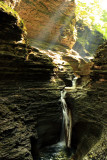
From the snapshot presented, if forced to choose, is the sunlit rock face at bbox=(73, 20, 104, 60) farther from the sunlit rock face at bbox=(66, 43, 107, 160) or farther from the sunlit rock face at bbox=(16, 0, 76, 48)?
the sunlit rock face at bbox=(66, 43, 107, 160)

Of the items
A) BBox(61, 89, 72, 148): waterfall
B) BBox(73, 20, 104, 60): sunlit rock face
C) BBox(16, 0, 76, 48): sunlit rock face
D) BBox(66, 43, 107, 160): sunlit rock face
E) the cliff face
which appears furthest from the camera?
BBox(73, 20, 104, 60): sunlit rock face

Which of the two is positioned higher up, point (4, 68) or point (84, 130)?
point (4, 68)

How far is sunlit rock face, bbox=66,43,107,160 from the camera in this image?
5066mm

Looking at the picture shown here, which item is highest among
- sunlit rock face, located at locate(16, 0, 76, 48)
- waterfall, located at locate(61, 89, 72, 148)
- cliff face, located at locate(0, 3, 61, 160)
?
sunlit rock face, located at locate(16, 0, 76, 48)

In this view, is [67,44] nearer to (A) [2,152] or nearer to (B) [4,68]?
(B) [4,68]

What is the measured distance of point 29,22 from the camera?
1744 cm

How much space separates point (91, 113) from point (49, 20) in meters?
17.2

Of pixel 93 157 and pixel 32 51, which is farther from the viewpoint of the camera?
pixel 32 51

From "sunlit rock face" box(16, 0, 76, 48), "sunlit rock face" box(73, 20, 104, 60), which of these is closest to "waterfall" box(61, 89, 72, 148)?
"sunlit rock face" box(16, 0, 76, 48)

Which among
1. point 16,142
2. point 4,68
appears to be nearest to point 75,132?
point 16,142

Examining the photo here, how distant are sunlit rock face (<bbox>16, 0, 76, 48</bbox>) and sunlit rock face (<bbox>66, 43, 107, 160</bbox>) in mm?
12997

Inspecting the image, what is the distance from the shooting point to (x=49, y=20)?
17.8 metres

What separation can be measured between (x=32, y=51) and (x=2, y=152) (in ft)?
20.1

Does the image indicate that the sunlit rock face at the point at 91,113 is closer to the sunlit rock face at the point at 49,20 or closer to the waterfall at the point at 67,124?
the waterfall at the point at 67,124
